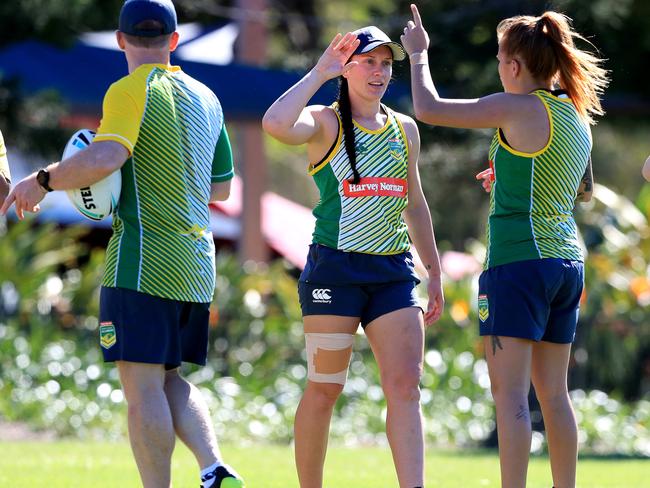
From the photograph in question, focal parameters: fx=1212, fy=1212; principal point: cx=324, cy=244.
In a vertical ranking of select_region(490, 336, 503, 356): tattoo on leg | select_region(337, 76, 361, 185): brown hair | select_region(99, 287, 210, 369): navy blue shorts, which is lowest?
select_region(490, 336, 503, 356): tattoo on leg

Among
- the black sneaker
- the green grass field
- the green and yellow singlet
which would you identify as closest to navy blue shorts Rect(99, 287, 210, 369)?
the black sneaker

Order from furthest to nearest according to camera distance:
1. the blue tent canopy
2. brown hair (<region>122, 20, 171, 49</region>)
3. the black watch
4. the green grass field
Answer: the blue tent canopy, the green grass field, brown hair (<region>122, 20, 171, 49</region>), the black watch

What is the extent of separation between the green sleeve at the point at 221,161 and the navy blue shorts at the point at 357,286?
0.56 meters

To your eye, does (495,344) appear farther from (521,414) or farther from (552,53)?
(552,53)

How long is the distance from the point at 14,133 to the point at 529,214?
21.1 ft

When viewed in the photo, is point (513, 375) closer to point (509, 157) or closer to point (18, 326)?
point (509, 157)

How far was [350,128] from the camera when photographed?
17.9 ft

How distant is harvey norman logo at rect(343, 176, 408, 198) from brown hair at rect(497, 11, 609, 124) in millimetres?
797

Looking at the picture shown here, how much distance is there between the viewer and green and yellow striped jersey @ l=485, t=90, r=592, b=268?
17.5 ft

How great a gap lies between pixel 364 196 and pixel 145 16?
1.23m

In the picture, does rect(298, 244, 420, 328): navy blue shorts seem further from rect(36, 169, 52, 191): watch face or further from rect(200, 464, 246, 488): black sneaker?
rect(36, 169, 52, 191): watch face

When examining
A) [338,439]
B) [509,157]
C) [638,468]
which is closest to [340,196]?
[509,157]

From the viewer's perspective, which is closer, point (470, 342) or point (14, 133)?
Result: point (14, 133)

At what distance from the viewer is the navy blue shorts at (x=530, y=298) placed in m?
5.27
